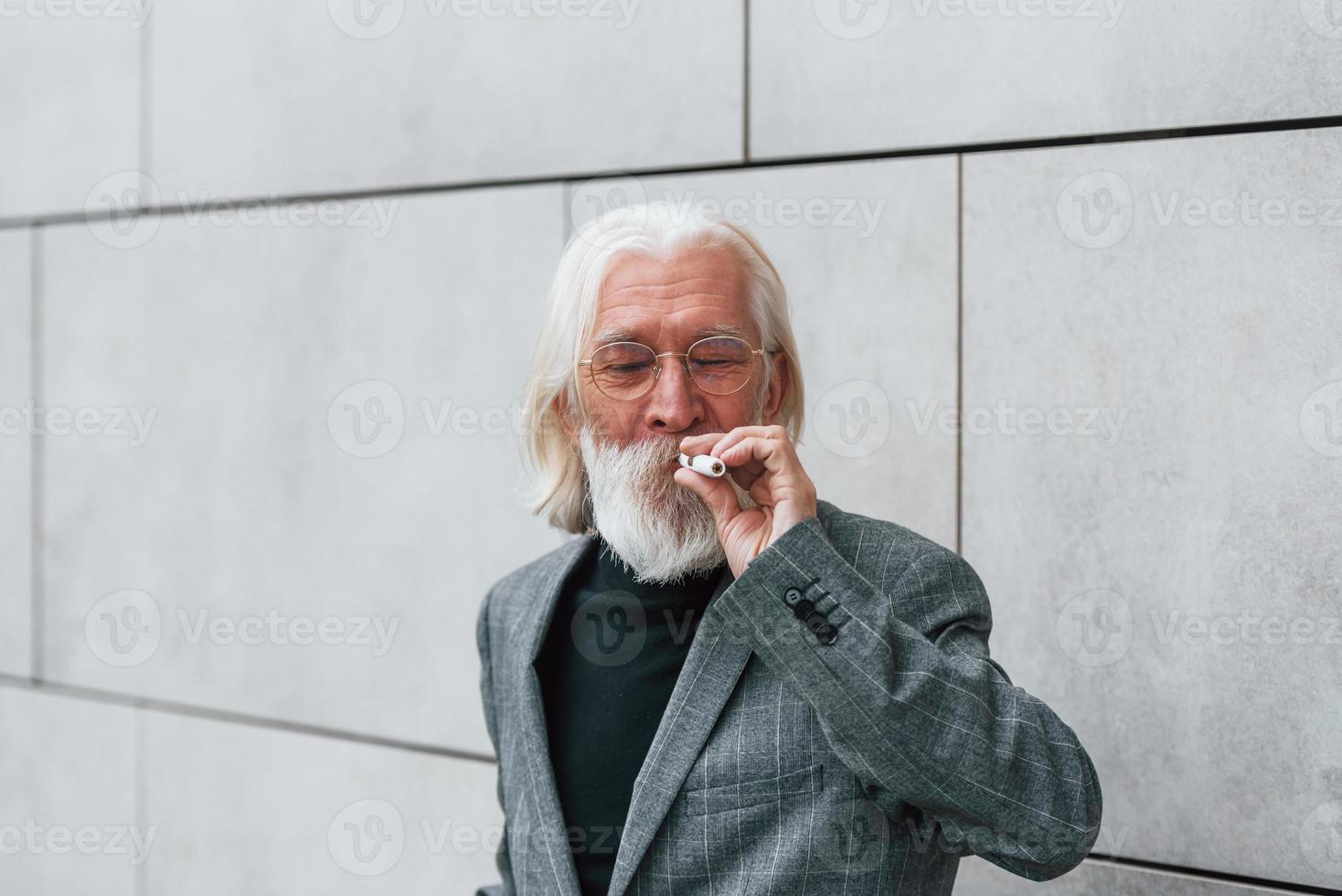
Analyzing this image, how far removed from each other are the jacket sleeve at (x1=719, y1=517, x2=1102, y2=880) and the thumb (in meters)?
0.16

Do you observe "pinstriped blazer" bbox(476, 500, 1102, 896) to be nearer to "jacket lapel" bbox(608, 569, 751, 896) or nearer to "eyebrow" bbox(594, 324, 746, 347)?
"jacket lapel" bbox(608, 569, 751, 896)

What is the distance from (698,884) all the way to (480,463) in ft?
5.41

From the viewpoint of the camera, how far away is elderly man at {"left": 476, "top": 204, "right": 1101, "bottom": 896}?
5.06 ft

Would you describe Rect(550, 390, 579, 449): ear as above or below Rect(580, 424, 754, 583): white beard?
above

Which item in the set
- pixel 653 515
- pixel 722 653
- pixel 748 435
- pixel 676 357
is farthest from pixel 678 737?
pixel 676 357

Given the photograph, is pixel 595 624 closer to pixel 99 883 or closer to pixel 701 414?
pixel 701 414

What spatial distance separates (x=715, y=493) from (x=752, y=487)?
68mm

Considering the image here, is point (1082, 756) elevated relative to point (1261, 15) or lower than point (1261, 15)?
lower

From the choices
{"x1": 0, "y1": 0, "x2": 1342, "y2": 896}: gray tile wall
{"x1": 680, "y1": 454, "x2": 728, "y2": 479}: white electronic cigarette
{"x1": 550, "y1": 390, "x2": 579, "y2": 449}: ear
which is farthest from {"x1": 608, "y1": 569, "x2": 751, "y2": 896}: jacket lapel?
{"x1": 0, "y1": 0, "x2": 1342, "y2": 896}: gray tile wall

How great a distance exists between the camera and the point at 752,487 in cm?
178

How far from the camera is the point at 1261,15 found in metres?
2.21

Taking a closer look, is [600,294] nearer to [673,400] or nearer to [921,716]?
[673,400]

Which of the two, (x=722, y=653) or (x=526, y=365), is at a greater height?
(x=526, y=365)

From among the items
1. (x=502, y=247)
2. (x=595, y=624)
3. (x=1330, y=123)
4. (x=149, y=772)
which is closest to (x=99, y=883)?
(x=149, y=772)
